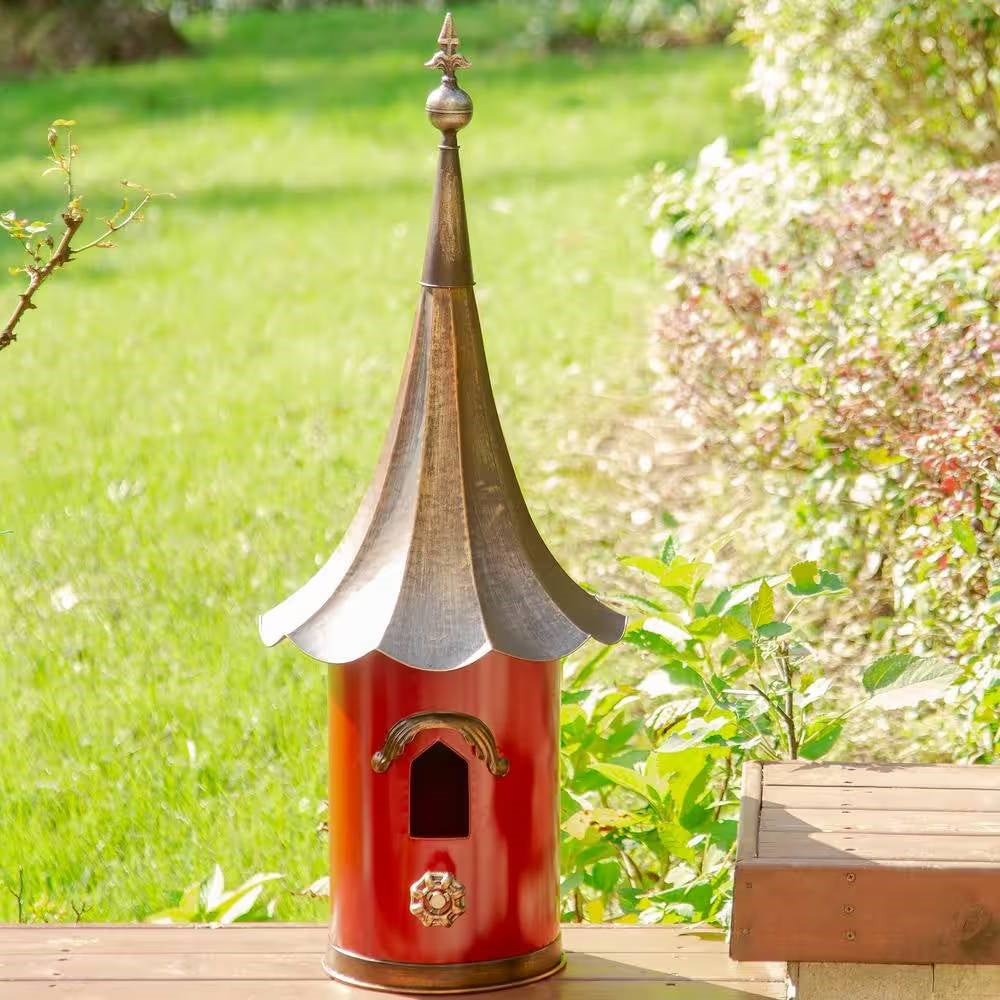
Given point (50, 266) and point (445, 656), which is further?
point (50, 266)

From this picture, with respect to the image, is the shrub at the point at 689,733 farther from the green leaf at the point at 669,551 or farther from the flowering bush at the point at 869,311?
the flowering bush at the point at 869,311

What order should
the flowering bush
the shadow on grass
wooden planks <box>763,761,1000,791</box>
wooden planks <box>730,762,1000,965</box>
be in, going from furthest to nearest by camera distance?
the shadow on grass, the flowering bush, wooden planks <box>763,761,1000,791</box>, wooden planks <box>730,762,1000,965</box>

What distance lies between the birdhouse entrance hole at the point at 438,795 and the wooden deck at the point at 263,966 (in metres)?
0.28

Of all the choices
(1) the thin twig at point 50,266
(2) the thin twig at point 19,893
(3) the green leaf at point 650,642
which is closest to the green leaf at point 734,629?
(3) the green leaf at point 650,642

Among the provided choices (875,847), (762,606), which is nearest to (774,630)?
(762,606)

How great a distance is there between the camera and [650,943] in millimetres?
2832

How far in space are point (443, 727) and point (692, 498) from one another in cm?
311

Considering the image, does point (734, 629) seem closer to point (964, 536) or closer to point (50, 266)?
point (964, 536)

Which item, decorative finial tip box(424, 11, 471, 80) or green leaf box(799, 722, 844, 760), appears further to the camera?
green leaf box(799, 722, 844, 760)

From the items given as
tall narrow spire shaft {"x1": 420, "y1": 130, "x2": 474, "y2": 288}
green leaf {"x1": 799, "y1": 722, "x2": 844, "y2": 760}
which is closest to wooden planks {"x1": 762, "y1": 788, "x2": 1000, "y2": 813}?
green leaf {"x1": 799, "y1": 722, "x2": 844, "y2": 760}

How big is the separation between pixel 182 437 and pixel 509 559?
3.78 m

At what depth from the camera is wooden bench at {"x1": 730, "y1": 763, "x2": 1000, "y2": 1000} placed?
95.4 inches

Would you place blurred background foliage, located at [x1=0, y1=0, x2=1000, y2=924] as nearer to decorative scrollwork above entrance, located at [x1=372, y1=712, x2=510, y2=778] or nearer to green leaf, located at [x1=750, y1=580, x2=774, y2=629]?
green leaf, located at [x1=750, y1=580, x2=774, y2=629]

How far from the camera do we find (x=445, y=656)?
2410 mm
